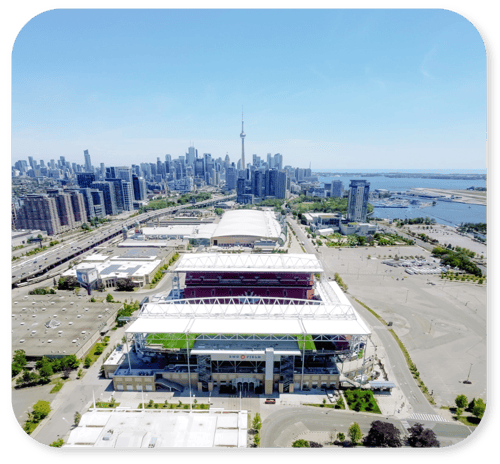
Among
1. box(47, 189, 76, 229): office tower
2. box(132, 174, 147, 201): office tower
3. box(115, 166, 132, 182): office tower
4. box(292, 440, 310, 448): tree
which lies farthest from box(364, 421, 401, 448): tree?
box(115, 166, 132, 182): office tower

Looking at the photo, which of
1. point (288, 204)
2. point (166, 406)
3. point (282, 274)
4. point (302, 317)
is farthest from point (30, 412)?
point (288, 204)

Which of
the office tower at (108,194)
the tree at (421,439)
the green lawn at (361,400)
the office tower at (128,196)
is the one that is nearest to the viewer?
the tree at (421,439)

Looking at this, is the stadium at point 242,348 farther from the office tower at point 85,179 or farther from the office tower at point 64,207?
the office tower at point 85,179

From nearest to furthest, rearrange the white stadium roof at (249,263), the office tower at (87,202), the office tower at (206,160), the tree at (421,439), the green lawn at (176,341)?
the tree at (421,439) → the green lawn at (176,341) → the white stadium roof at (249,263) → the office tower at (87,202) → the office tower at (206,160)

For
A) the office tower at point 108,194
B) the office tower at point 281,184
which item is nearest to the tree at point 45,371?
the office tower at point 108,194

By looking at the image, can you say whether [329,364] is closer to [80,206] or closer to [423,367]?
[423,367]

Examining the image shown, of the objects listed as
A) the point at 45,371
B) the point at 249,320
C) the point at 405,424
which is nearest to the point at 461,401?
the point at 405,424

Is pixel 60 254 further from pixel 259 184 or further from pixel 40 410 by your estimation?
pixel 259 184
